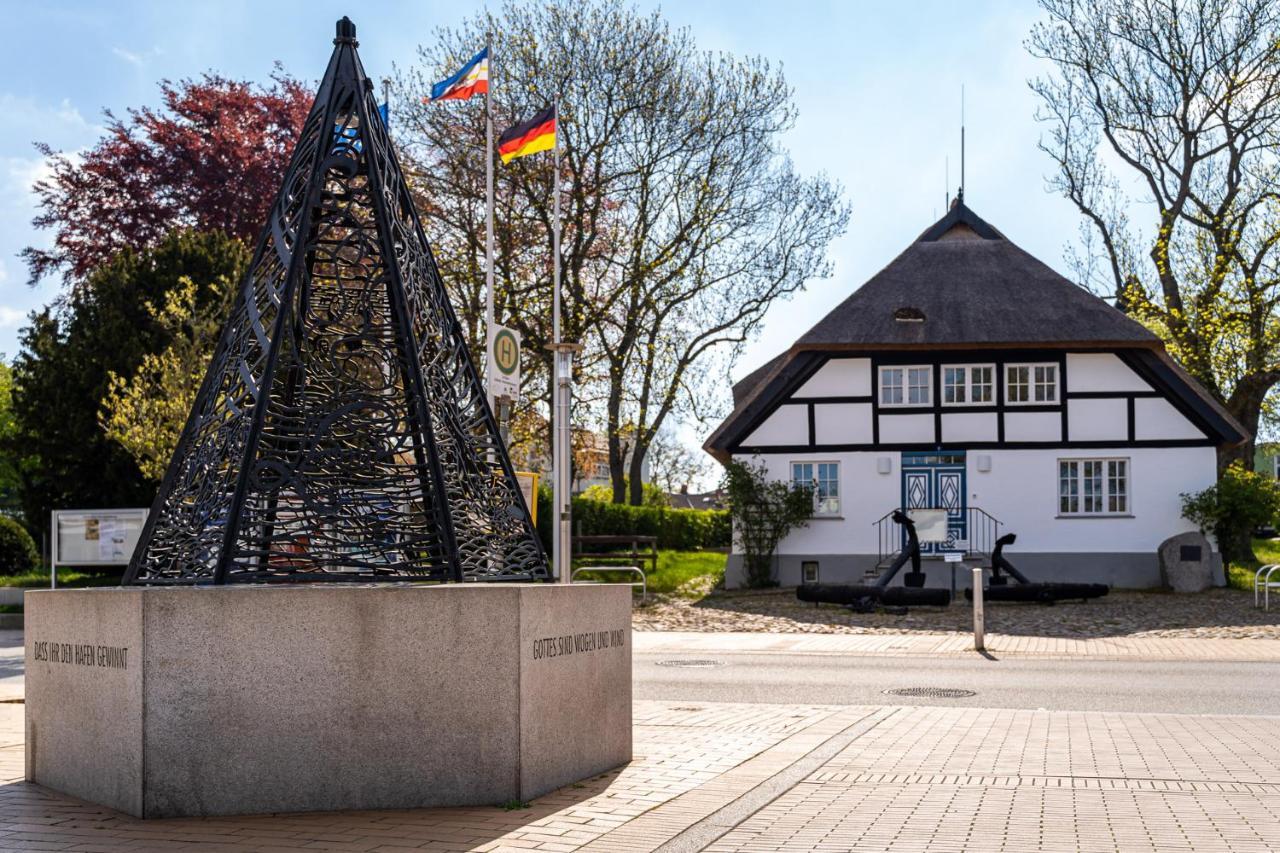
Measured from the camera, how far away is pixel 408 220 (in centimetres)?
1002

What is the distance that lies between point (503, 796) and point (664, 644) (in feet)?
44.9

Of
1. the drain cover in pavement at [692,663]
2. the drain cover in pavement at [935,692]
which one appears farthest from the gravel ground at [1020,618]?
the drain cover in pavement at [935,692]

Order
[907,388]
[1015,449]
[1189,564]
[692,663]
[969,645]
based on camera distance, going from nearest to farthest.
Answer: [692,663] < [969,645] < [1189,564] < [1015,449] < [907,388]

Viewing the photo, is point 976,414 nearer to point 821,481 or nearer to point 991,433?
point 991,433

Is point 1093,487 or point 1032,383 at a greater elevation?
point 1032,383

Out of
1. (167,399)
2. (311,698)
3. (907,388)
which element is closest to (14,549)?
(167,399)

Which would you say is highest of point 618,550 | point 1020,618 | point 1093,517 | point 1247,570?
point 1093,517

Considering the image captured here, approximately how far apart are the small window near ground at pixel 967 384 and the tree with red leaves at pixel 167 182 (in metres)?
18.8

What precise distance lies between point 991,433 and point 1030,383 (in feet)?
4.74

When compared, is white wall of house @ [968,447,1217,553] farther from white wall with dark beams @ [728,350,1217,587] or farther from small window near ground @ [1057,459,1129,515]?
small window near ground @ [1057,459,1129,515]

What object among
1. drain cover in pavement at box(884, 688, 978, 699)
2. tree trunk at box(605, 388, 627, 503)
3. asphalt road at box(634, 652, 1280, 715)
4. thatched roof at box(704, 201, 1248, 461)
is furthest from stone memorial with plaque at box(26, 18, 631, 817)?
tree trunk at box(605, 388, 627, 503)

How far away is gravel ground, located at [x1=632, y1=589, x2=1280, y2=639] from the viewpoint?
23.1 metres

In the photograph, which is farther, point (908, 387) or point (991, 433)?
point (908, 387)

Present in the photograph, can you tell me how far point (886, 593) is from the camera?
87.0ft
